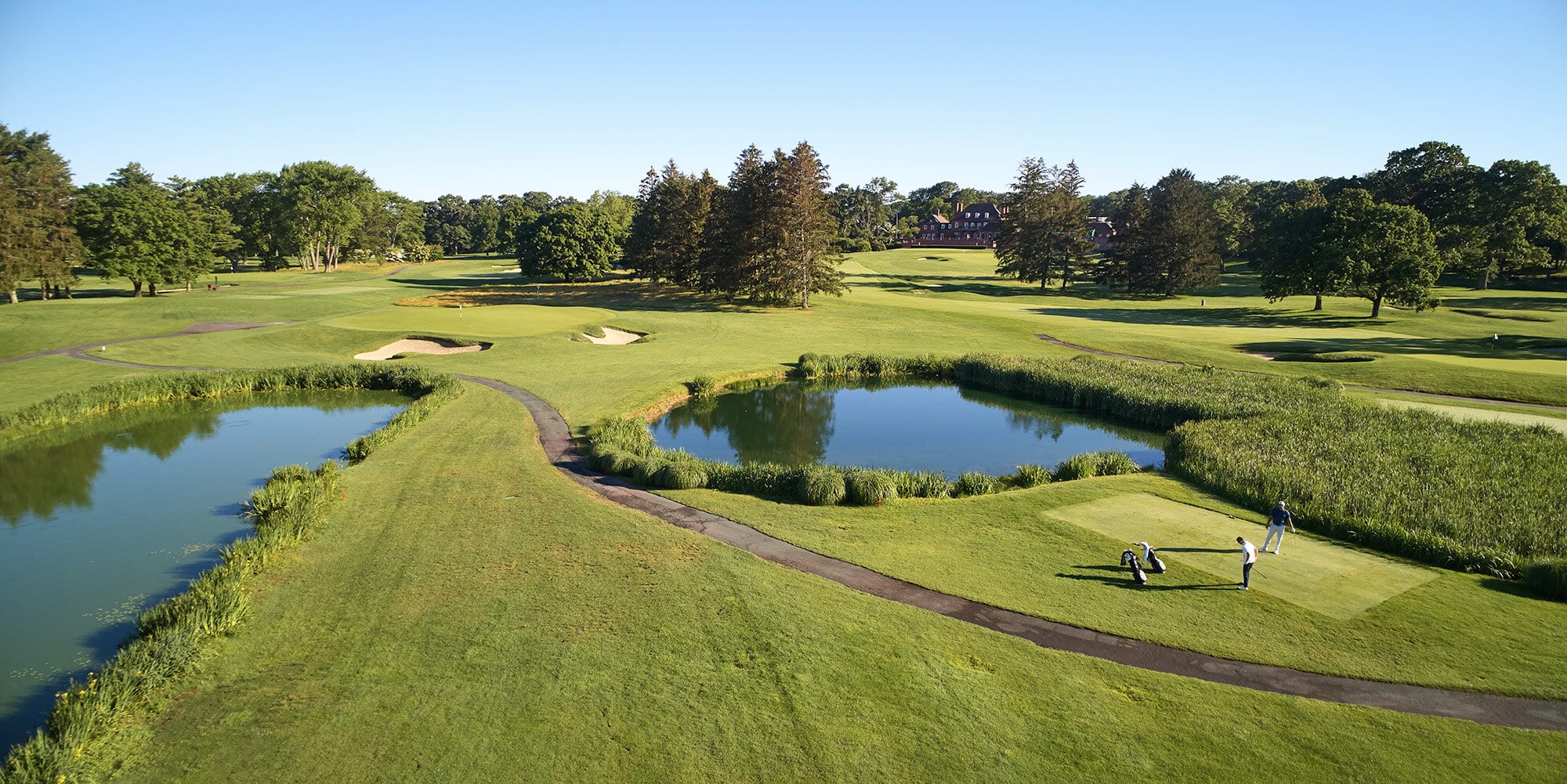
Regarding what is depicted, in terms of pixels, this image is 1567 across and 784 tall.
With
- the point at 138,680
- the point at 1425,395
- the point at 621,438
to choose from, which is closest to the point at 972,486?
the point at 621,438

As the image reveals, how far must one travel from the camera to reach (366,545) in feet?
63.8

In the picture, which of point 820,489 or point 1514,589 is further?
point 820,489

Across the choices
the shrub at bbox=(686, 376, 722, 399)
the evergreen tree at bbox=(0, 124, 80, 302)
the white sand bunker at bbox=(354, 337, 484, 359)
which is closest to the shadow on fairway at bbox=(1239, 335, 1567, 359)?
the shrub at bbox=(686, 376, 722, 399)

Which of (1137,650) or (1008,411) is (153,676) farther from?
(1008,411)

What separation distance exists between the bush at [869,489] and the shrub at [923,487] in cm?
34

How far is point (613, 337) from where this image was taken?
56.1 metres

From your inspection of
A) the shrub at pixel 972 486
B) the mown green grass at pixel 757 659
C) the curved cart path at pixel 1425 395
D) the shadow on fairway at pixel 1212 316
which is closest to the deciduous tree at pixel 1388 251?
the shadow on fairway at pixel 1212 316

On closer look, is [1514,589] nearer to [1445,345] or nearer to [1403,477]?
[1403,477]

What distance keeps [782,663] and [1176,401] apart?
27.7m

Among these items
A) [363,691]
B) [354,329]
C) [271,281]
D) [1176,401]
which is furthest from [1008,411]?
[271,281]

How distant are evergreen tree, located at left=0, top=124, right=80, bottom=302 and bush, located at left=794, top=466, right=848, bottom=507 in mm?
71537

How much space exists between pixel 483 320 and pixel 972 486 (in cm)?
4579

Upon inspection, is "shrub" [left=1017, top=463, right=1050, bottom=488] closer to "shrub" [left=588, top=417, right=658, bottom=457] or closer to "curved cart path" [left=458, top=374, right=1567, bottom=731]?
"curved cart path" [left=458, top=374, right=1567, bottom=731]

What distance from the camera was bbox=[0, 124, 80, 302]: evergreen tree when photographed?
196ft
